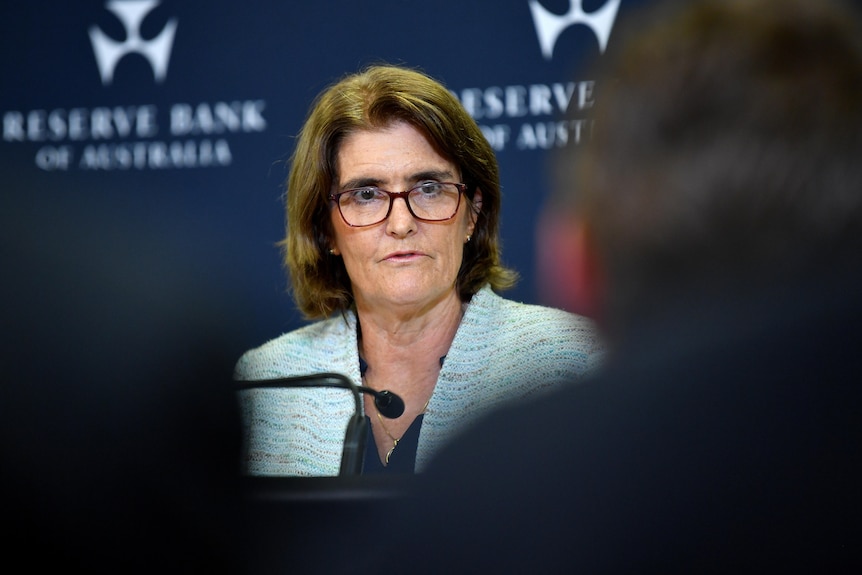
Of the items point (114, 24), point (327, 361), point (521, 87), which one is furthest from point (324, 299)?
point (114, 24)

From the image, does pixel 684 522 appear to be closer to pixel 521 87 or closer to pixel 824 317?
pixel 824 317

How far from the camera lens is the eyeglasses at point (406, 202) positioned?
7.13ft

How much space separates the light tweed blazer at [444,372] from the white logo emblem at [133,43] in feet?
4.55

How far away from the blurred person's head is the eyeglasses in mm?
1484

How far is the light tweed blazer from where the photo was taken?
204 centimetres

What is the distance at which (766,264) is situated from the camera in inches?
25.5

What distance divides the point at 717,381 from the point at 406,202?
61.2 inches

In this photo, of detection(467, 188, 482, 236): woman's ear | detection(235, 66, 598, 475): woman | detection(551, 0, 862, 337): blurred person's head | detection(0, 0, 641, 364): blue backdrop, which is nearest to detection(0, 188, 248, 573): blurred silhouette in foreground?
detection(551, 0, 862, 337): blurred person's head

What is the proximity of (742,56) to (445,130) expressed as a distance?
1548 mm

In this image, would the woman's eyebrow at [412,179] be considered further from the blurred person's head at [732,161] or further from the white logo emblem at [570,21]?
the blurred person's head at [732,161]

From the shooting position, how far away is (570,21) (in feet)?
9.88

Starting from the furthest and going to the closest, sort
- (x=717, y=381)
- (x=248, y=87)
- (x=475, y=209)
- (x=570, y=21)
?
(x=248, y=87)
(x=570, y=21)
(x=475, y=209)
(x=717, y=381)

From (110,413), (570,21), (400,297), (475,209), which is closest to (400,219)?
(400,297)

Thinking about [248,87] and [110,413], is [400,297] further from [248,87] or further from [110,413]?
[110,413]
